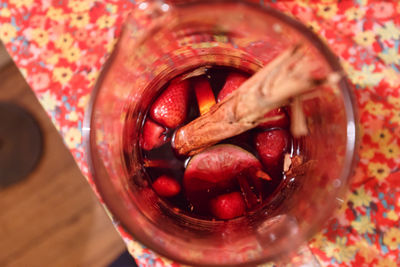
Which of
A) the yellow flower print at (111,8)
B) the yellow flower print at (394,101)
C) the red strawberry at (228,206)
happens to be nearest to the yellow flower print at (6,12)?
the yellow flower print at (111,8)

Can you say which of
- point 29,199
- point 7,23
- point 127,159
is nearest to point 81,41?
point 7,23

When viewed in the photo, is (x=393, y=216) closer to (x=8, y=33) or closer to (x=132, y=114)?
(x=132, y=114)

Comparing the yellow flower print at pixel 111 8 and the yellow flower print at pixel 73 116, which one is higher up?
the yellow flower print at pixel 111 8

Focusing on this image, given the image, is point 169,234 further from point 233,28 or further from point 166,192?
point 233,28

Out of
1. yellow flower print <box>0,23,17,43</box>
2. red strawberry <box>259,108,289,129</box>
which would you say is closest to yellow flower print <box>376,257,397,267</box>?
red strawberry <box>259,108,289,129</box>

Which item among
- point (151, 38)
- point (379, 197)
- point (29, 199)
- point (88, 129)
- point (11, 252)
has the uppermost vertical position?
point (151, 38)

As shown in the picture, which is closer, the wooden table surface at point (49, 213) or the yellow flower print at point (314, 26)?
the yellow flower print at point (314, 26)

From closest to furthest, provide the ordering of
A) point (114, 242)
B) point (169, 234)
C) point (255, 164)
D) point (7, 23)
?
point (169, 234) < point (255, 164) < point (7, 23) < point (114, 242)

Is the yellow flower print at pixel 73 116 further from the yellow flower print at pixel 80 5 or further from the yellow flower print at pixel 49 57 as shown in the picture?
the yellow flower print at pixel 80 5
